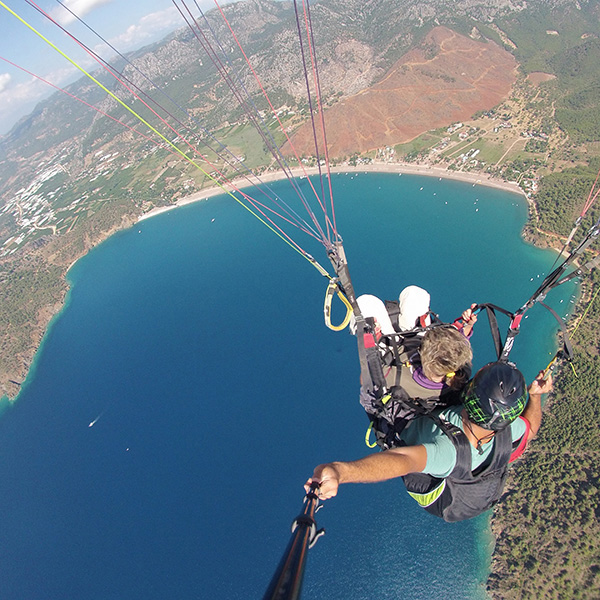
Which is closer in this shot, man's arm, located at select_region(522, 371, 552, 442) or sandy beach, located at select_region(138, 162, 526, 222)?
man's arm, located at select_region(522, 371, 552, 442)

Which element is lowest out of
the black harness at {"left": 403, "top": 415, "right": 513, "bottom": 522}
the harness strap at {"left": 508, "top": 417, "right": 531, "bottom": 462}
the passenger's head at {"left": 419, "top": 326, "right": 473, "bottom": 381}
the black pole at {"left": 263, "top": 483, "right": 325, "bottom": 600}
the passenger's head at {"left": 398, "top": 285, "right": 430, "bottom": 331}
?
the passenger's head at {"left": 398, "top": 285, "right": 430, "bottom": 331}

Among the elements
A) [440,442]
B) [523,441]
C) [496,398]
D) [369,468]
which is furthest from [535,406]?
[369,468]

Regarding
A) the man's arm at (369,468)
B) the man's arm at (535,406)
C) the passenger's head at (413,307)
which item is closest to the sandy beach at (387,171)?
the passenger's head at (413,307)

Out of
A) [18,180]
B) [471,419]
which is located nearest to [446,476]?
[471,419]

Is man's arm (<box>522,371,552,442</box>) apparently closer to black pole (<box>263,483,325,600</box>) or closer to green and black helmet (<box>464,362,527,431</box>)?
green and black helmet (<box>464,362,527,431</box>)

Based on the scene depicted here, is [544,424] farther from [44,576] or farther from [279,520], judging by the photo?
[44,576]

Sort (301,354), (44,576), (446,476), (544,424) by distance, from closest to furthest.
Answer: (446,476)
(544,424)
(44,576)
(301,354)

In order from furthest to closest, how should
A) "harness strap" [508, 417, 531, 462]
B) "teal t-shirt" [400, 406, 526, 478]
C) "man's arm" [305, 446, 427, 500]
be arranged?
"harness strap" [508, 417, 531, 462]
"teal t-shirt" [400, 406, 526, 478]
"man's arm" [305, 446, 427, 500]

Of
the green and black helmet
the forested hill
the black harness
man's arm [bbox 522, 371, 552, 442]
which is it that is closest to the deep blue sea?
the forested hill
